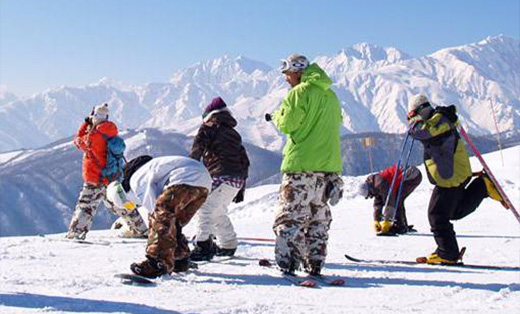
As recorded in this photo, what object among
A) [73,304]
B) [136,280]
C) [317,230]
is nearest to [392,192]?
[317,230]

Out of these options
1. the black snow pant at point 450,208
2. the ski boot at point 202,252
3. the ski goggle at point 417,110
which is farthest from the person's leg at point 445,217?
the ski boot at point 202,252

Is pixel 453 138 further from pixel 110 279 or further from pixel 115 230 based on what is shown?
pixel 115 230

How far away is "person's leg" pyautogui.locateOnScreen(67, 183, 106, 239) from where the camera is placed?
30.8ft

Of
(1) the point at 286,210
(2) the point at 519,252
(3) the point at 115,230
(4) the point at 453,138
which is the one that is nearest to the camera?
(1) the point at 286,210

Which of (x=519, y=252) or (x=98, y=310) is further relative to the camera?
(x=519, y=252)

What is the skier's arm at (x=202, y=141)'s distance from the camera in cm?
678

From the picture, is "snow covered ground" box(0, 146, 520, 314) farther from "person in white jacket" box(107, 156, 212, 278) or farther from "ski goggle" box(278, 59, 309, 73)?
"ski goggle" box(278, 59, 309, 73)

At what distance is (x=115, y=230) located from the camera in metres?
11.2

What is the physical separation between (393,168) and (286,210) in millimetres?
5910

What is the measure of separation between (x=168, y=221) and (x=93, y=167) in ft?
14.4

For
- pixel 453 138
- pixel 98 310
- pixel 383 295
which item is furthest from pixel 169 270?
pixel 453 138

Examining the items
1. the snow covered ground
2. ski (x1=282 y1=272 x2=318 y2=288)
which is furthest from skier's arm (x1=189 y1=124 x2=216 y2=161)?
ski (x1=282 y1=272 x2=318 y2=288)

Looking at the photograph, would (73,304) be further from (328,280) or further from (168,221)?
(328,280)

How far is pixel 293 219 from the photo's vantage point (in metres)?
5.74
